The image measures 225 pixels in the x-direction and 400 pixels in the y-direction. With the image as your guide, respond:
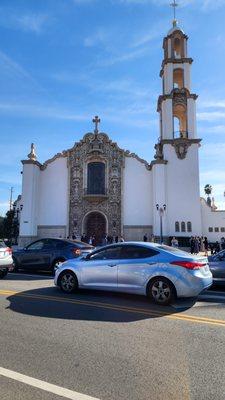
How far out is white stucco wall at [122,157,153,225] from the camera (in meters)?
36.5

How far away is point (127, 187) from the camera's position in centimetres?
3753

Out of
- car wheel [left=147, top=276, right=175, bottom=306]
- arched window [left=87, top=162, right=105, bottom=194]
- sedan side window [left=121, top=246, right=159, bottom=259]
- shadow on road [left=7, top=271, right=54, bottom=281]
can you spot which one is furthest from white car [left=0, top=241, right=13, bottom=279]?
arched window [left=87, top=162, right=105, bottom=194]

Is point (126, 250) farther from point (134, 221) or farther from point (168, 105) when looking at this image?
point (168, 105)

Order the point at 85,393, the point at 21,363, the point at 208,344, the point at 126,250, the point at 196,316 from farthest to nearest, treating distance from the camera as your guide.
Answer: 1. the point at 126,250
2. the point at 196,316
3. the point at 208,344
4. the point at 21,363
5. the point at 85,393

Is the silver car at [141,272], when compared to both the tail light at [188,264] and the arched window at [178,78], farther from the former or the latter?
the arched window at [178,78]

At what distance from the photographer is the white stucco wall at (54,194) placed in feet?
123

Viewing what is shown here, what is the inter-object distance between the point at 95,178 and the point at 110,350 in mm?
33518

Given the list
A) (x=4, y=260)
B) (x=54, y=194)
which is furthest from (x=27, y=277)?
(x=54, y=194)

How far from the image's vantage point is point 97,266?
9.52 metres

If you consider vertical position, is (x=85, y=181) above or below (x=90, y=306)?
above

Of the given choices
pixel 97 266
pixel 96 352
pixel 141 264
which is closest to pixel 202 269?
pixel 141 264

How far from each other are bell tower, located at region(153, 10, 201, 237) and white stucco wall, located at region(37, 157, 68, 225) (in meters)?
9.19

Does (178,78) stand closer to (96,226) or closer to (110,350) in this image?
(96,226)

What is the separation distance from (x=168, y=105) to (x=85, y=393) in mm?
36244
